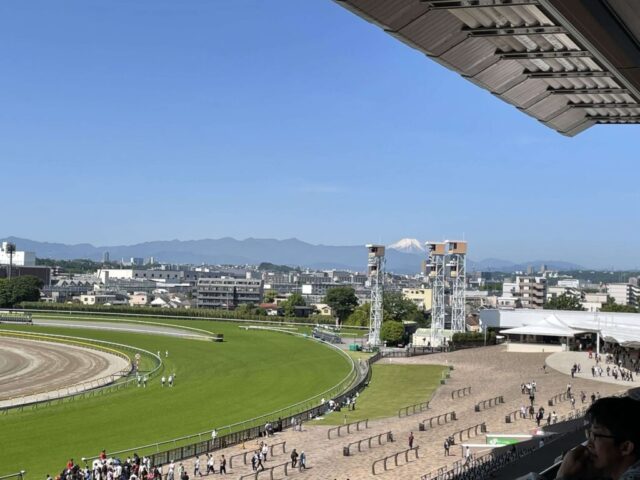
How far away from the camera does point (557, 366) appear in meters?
44.8

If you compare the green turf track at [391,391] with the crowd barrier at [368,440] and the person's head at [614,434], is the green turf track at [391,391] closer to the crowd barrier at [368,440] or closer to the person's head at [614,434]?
the crowd barrier at [368,440]

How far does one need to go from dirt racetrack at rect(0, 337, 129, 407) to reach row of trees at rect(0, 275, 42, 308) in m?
35.8

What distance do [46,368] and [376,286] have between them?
3100 cm

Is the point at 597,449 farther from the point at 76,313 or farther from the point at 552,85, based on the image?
the point at 76,313

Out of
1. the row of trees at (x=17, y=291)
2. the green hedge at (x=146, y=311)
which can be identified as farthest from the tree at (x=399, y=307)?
the row of trees at (x=17, y=291)

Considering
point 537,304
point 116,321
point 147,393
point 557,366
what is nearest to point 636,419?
point 147,393

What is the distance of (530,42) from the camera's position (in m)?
6.49

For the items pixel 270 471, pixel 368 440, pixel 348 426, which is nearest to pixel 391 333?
pixel 348 426

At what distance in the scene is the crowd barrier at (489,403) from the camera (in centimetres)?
3127

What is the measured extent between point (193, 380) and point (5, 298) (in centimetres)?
5923

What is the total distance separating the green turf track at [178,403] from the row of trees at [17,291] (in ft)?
124

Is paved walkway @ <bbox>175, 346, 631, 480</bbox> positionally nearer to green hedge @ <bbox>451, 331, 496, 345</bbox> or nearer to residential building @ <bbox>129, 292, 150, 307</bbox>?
green hedge @ <bbox>451, 331, 496, 345</bbox>

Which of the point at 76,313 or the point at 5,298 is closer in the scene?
the point at 76,313

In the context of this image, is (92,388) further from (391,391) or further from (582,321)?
(582,321)
